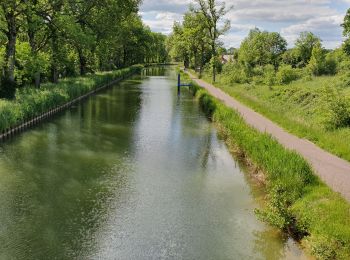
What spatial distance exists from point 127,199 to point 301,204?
5.25 meters

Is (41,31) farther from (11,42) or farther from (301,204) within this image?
(301,204)

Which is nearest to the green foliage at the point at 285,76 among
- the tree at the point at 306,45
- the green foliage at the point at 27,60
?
the green foliage at the point at 27,60

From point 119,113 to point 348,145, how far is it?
59.2 ft

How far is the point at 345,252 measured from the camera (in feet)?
27.7

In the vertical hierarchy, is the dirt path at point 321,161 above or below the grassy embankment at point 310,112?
below

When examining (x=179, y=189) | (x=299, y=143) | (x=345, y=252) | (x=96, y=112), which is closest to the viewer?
(x=345, y=252)

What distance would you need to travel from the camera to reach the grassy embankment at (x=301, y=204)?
8.84 metres

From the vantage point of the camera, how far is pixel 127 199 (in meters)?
13.0

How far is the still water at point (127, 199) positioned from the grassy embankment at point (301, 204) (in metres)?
0.55

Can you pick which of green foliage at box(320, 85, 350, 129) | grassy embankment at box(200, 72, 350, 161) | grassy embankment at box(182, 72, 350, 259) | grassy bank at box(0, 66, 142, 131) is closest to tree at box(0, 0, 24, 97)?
grassy bank at box(0, 66, 142, 131)

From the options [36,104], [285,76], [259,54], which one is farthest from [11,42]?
[259,54]

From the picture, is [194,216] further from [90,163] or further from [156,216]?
[90,163]

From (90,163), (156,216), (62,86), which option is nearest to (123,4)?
(62,86)

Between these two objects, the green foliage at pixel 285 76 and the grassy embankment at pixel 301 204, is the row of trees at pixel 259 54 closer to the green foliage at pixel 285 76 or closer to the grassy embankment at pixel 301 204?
the green foliage at pixel 285 76
